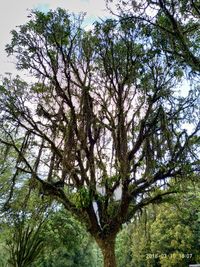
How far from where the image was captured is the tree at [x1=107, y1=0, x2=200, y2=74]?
388 centimetres

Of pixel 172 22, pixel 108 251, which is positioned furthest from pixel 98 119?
pixel 172 22

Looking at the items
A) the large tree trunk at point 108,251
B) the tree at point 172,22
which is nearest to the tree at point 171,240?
the large tree trunk at point 108,251

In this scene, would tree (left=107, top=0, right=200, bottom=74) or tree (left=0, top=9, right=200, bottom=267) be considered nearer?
tree (left=107, top=0, right=200, bottom=74)

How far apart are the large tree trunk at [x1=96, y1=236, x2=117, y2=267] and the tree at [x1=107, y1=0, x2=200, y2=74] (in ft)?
13.7

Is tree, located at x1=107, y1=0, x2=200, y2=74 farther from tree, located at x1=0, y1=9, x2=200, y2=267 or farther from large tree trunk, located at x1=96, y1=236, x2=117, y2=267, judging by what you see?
large tree trunk, located at x1=96, y1=236, x2=117, y2=267

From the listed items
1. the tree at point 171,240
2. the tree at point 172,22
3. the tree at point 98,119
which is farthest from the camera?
the tree at point 171,240

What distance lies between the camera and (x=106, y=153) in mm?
7840

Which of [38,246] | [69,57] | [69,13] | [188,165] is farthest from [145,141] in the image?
[38,246]

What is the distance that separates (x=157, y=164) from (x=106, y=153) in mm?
1434

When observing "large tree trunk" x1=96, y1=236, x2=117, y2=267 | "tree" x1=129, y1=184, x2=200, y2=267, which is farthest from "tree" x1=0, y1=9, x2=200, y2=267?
"tree" x1=129, y1=184, x2=200, y2=267

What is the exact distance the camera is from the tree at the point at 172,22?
3.88 m

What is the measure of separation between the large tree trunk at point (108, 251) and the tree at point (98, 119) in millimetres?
20

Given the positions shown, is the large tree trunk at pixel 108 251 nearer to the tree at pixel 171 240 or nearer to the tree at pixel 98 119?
the tree at pixel 98 119

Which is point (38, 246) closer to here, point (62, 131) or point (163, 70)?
point (62, 131)
